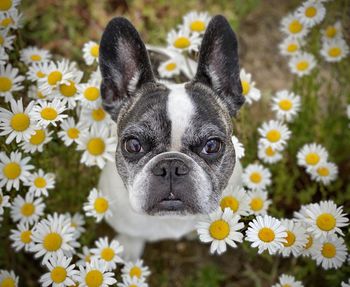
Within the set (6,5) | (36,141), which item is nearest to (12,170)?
(36,141)

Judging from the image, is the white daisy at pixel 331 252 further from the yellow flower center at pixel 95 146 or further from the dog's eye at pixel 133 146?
the yellow flower center at pixel 95 146

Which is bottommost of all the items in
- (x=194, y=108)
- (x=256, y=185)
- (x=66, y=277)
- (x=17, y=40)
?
(x=66, y=277)

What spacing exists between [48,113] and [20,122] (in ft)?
0.61

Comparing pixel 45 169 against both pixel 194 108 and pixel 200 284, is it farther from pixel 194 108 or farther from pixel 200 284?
pixel 200 284

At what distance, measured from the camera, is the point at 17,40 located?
3.52 m

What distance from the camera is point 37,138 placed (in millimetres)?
2859

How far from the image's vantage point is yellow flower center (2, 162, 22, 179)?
283cm

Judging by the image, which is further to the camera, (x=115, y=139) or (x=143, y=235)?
(x=143, y=235)

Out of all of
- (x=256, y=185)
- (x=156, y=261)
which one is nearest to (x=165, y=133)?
(x=256, y=185)

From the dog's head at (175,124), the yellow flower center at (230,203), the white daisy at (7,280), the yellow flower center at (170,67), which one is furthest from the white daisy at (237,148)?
the white daisy at (7,280)

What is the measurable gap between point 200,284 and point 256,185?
1128 mm

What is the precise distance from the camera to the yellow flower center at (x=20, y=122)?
2756 mm

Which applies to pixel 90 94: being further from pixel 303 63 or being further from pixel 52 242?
pixel 303 63

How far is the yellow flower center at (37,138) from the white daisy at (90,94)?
1.15 feet
